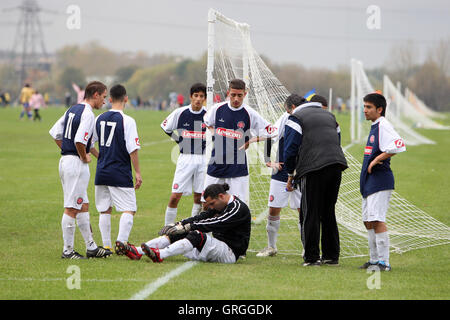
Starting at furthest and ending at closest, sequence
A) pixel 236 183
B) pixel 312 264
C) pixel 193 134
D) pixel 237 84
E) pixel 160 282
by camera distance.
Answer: pixel 193 134
pixel 236 183
pixel 237 84
pixel 312 264
pixel 160 282

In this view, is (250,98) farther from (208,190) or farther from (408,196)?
(408,196)

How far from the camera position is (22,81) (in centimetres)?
10319

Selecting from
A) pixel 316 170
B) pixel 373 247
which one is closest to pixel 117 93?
pixel 316 170

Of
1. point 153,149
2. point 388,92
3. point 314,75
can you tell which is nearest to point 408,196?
point 153,149

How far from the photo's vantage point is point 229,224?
7.46 meters

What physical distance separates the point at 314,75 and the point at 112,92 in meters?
66.3

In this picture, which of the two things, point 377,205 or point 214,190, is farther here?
point 214,190

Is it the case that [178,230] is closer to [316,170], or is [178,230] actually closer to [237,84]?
[316,170]

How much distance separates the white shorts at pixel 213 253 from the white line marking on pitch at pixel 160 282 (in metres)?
0.11

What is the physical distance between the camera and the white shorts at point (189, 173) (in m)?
9.16

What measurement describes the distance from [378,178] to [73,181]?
3.75m

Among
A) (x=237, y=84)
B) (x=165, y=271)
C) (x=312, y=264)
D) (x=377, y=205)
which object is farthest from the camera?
(x=237, y=84)

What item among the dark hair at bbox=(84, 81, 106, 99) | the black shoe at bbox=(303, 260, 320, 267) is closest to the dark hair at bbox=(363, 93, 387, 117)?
the black shoe at bbox=(303, 260, 320, 267)

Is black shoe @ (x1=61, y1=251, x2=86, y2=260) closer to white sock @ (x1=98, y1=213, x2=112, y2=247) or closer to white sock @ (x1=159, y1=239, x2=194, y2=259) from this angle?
white sock @ (x1=98, y1=213, x2=112, y2=247)
